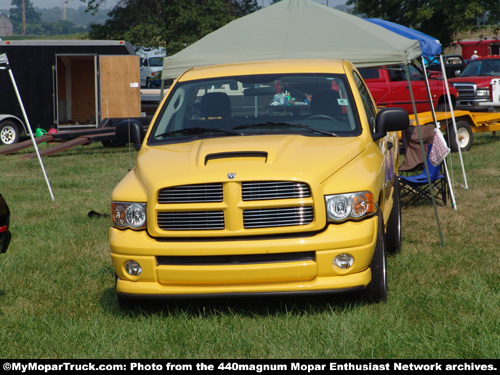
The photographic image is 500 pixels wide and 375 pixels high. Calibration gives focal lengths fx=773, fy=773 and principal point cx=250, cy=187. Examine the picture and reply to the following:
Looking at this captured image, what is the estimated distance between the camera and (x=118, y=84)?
75.6ft

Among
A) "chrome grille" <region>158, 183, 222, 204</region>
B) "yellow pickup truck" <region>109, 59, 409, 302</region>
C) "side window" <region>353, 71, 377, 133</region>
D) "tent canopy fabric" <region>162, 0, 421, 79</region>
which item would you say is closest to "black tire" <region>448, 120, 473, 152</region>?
"tent canopy fabric" <region>162, 0, 421, 79</region>

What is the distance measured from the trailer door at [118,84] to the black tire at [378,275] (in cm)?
1781

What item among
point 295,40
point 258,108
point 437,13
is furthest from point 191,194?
point 437,13

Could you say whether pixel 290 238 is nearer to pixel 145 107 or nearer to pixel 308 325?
pixel 308 325

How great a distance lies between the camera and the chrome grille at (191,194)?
534 centimetres

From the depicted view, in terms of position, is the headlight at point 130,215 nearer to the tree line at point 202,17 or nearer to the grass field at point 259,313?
the grass field at point 259,313

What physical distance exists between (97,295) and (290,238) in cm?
198

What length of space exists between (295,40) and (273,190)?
6230 mm

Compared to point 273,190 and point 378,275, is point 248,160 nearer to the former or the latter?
point 273,190

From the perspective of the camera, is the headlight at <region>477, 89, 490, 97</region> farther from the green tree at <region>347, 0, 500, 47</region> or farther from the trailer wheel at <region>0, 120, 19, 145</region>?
the trailer wheel at <region>0, 120, 19, 145</region>

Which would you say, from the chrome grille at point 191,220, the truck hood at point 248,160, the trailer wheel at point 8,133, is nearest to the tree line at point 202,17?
the trailer wheel at point 8,133

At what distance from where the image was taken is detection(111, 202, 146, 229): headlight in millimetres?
5488

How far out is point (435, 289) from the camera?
19.9 feet
